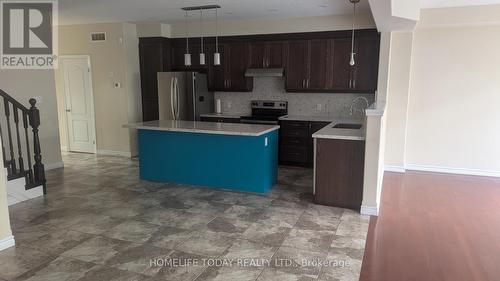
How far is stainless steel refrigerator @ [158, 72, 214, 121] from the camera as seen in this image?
6814 millimetres

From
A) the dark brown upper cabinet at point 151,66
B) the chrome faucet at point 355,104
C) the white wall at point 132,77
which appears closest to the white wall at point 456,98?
the chrome faucet at point 355,104

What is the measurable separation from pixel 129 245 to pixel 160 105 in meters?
4.00

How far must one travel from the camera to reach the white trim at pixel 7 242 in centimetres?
339

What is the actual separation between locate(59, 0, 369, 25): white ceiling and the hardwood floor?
9.54ft

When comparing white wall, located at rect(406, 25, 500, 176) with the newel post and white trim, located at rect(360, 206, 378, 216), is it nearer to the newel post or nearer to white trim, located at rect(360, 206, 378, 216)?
white trim, located at rect(360, 206, 378, 216)

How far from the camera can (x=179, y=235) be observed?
146 inches

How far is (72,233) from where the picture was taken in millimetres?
3771

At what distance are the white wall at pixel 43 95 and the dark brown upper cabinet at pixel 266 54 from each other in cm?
365

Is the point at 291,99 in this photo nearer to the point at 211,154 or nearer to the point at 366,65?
the point at 366,65

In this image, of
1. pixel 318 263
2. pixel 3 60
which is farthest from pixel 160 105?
pixel 318 263

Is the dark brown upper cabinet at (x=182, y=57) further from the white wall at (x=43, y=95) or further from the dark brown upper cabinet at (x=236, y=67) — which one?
the white wall at (x=43, y=95)

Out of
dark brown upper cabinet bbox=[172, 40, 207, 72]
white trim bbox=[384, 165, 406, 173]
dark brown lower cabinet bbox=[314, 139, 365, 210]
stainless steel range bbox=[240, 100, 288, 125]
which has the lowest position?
white trim bbox=[384, 165, 406, 173]

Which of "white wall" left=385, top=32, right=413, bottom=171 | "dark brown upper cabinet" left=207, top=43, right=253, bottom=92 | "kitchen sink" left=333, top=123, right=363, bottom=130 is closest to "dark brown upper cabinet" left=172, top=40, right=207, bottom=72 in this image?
"dark brown upper cabinet" left=207, top=43, right=253, bottom=92

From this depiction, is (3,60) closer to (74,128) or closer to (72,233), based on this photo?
(74,128)
